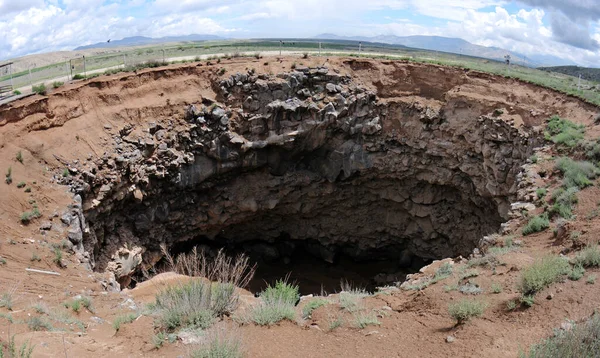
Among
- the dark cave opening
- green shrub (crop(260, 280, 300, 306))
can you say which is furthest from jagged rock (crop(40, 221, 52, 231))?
the dark cave opening

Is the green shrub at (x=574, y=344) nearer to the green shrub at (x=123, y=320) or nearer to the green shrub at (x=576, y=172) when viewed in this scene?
the green shrub at (x=123, y=320)

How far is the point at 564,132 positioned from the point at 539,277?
1064cm

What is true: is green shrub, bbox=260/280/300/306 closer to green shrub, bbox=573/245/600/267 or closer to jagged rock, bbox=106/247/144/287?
green shrub, bbox=573/245/600/267

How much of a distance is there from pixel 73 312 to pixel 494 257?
360 inches

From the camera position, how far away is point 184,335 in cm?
714

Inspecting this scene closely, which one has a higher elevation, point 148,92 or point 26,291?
point 148,92

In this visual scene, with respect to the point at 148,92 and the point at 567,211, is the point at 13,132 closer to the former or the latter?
the point at 148,92

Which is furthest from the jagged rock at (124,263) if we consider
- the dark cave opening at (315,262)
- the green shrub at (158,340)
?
the green shrub at (158,340)

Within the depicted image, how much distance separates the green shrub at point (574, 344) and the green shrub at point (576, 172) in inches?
322

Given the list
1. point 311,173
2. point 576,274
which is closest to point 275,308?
point 576,274

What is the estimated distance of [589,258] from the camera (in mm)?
8297

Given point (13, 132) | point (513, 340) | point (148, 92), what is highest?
point (148, 92)

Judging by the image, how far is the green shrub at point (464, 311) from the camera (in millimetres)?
7254

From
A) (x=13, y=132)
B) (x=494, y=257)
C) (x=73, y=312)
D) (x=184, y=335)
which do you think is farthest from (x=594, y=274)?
(x=13, y=132)
